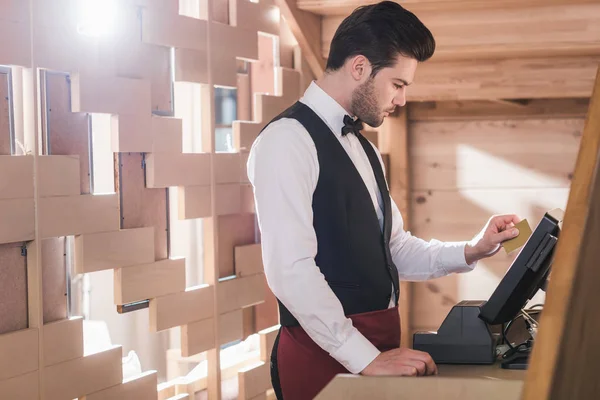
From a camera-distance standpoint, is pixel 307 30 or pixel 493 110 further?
pixel 493 110

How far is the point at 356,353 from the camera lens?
1459 millimetres

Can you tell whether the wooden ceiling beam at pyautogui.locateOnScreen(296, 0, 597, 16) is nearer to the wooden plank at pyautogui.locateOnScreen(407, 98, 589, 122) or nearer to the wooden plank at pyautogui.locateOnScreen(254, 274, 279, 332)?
the wooden plank at pyautogui.locateOnScreen(407, 98, 589, 122)

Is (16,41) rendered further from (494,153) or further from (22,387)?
(494,153)

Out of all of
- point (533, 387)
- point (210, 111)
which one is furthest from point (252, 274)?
point (533, 387)

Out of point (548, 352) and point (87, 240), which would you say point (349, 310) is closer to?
point (87, 240)

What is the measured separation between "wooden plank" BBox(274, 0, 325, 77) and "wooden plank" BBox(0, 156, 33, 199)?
119 cm

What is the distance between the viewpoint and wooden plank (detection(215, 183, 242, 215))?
2.39 meters

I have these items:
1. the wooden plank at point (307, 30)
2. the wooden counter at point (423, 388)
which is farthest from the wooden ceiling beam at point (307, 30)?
the wooden counter at point (423, 388)

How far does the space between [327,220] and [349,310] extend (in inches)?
7.9

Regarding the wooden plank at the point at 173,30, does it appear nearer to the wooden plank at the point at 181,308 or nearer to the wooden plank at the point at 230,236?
the wooden plank at the point at 230,236

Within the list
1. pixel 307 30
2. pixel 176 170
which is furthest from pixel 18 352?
pixel 307 30

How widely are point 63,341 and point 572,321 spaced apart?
164 cm

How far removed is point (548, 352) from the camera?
0.34 meters

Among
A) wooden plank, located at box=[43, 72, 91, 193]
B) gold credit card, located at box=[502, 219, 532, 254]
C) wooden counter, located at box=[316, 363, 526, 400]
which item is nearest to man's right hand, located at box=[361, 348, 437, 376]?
wooden counter, located at box=[316, 363, 526, 400]
